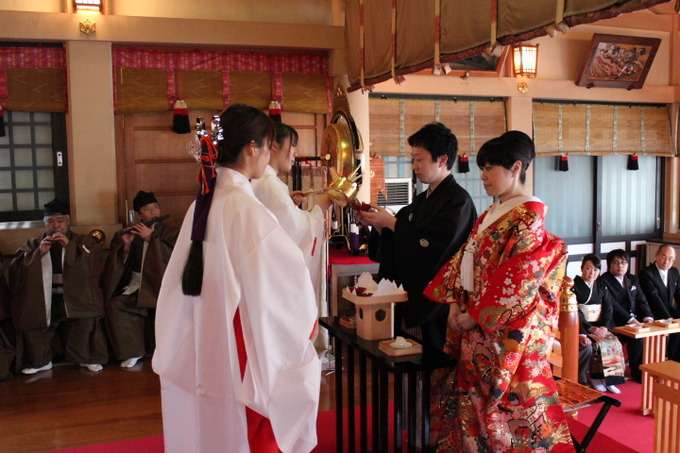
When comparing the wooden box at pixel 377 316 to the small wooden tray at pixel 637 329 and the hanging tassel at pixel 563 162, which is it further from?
the hanging tassel at pixel 563 162

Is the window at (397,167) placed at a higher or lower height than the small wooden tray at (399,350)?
higher

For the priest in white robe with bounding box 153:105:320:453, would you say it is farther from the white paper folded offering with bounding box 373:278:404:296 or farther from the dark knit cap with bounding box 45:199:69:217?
the dark knit cap with bounding box 45:199:69:217

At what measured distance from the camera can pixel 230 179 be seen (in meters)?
2.28

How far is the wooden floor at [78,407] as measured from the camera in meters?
3.90

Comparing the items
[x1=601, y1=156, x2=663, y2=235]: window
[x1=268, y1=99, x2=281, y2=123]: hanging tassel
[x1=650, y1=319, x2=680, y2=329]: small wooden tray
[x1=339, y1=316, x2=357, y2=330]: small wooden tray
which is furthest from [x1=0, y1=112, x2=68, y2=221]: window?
[x1=601, y1=156, x2=663, y2=235]: window

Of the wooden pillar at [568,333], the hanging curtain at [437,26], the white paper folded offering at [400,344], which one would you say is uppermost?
the hanging curtain at [437,26]

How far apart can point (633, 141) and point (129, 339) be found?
666 centimetres

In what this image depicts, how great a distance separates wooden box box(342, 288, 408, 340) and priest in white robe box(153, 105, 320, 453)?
Result: 0.60 m

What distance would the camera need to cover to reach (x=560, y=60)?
800 centimetres

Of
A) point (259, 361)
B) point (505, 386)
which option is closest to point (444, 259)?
point (505, 386)

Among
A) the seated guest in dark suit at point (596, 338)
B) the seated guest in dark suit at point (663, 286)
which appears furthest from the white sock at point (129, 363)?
the seated guest in dark suit at point (663, 286)

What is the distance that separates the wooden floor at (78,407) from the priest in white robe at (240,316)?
1.84 m

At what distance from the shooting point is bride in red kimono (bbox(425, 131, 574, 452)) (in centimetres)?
255

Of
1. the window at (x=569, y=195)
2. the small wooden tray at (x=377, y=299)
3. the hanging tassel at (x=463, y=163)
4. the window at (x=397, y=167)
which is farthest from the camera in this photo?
the window at (x=569, y=195)
